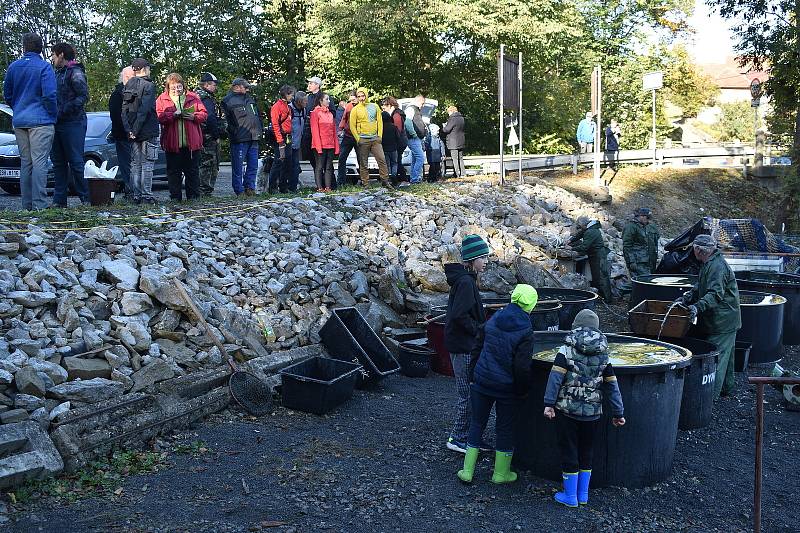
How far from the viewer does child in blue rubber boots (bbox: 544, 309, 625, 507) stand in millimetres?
6129

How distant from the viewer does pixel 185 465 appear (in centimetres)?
677

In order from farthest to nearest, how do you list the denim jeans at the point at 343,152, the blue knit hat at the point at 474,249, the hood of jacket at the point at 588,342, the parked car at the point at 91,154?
the denim jeans at the point at 343,152, the parked car at the point at 91,154, the blue knit hat at the point at 474,249, the hood of jacket at the point at 588,342

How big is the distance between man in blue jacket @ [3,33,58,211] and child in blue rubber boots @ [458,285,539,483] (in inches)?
270

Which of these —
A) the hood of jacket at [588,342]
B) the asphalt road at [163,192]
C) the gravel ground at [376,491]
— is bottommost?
the gravel ground at [376,491]

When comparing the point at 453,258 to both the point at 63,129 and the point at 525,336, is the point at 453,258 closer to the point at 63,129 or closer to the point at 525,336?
the point at 63,129

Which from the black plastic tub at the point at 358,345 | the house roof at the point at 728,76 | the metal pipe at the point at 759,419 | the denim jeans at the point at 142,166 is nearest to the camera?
the metal pipe at the point at 759,419

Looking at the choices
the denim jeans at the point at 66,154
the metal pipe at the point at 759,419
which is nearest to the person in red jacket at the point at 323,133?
the denim jeans at the point at 66,154

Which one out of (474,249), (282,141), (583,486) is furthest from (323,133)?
(583,486)

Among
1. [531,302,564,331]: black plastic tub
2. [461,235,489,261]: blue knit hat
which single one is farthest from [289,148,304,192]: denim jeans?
[461,235,489,261]: blue knit hat

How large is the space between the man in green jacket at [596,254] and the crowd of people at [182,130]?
4029mm

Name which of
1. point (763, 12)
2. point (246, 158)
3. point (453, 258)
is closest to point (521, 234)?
point (453, 258)

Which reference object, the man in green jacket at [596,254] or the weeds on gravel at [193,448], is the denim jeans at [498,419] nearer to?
the weeds on gravel at [193,448]

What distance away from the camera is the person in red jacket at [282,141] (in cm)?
1453

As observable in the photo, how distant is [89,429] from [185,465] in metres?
0.84
